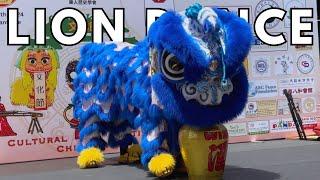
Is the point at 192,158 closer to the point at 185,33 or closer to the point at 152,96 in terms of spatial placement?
the point at 152,96

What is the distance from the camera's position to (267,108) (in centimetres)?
999

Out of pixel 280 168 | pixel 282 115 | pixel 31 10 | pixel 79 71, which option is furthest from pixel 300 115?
pixel 31 10

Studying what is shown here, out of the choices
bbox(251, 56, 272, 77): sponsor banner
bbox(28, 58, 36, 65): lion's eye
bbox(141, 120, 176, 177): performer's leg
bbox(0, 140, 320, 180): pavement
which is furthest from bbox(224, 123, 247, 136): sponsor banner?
bbox(141, 120, 176, 177): performer's leg

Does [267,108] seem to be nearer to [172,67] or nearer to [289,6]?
[289,6]

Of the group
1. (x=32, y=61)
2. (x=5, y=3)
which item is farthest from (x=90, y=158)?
(x=5, y=3)

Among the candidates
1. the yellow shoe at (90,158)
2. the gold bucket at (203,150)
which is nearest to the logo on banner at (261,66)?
the yellow shoe at (90,158)

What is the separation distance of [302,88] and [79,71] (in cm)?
428

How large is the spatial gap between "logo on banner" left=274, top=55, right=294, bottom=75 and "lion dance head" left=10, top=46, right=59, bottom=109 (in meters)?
3.81

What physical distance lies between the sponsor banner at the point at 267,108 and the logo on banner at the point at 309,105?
612mm

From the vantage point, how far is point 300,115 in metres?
10.2

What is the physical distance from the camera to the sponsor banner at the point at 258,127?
32.4ft

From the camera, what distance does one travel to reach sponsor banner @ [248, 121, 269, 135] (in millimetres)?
9883

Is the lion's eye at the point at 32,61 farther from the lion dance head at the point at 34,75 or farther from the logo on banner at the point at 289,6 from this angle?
the logo on banner at the point at 289,6

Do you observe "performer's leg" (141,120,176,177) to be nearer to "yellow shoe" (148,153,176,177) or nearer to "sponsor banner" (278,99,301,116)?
"yellow shoe" (148,153,176,177)
